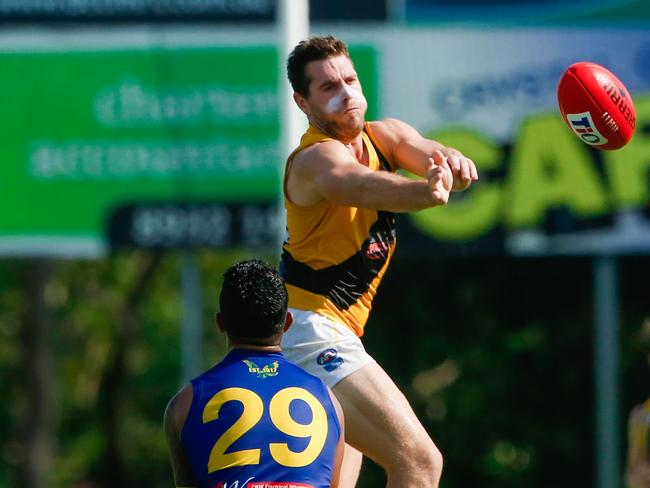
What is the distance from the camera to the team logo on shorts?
6277 millimetres

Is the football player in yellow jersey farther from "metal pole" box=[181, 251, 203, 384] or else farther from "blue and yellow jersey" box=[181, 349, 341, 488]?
"metal pole" box=[181, 251, 203, 384]

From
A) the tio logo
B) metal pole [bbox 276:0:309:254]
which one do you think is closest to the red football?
the tio logo

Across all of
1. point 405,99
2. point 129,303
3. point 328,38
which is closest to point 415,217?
point 405,99

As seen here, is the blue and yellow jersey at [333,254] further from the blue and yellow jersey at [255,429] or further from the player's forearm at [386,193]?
the blue and yellow jersey at [255,429]

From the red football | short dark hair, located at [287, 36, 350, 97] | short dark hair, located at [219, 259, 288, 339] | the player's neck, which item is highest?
short dark hair, located at [287, 36, 350, 97]

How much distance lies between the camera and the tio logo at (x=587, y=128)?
21.5 feet

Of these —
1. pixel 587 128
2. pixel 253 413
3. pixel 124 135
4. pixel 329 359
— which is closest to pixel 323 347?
pixel 329 359

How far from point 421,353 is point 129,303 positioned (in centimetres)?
769

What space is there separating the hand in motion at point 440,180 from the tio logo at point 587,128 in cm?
97

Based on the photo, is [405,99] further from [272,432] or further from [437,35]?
[272,432]

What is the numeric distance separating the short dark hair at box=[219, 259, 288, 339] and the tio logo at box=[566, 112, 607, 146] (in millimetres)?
1753

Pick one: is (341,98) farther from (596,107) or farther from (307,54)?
(596,107)

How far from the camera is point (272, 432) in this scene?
526cm

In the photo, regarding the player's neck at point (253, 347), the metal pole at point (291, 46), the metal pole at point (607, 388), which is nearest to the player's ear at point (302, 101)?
the player's neck at point (253, 347)
